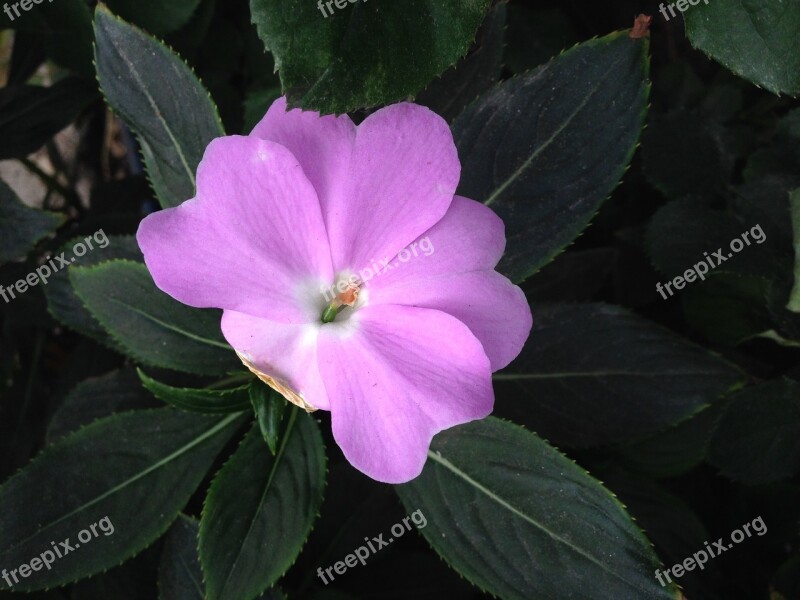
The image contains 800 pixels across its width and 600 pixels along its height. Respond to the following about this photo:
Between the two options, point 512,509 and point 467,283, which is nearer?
point 467,283

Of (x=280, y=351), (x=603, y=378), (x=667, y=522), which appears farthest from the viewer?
(x=667, y=522)

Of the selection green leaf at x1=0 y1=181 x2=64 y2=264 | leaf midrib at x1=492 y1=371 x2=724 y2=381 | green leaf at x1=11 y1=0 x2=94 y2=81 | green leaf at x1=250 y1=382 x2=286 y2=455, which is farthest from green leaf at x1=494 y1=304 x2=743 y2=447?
green leaf at x1=11 y1=0 x2=94 y2=81

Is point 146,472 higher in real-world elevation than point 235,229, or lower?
lower

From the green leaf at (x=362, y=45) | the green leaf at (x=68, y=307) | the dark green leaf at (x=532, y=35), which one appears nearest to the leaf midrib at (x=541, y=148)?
the green leaf at (x=362, y=45)

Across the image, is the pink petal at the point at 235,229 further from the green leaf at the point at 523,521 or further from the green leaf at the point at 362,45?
the green leaf at the point at 523,521

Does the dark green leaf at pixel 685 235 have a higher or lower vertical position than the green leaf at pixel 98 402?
lower

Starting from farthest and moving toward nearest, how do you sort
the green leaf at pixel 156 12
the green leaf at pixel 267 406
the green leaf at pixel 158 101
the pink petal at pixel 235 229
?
1. the green leaf at pixel 156 12
2. the green leaf at pixel 158 101
3. the green leaf at pixel 267 406
4. the pink petal at pixel 235 229

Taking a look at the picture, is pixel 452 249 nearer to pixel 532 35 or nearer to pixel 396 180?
pixel 396 180

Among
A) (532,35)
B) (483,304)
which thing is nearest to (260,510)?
(483,304)
